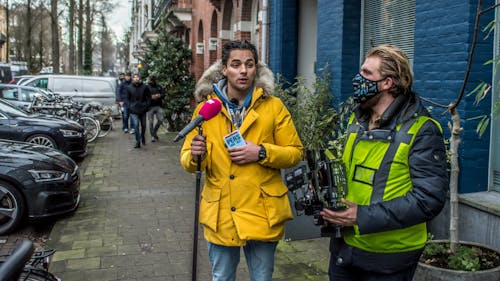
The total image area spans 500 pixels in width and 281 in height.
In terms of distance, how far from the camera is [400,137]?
2521mm

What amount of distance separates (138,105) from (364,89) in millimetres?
12044

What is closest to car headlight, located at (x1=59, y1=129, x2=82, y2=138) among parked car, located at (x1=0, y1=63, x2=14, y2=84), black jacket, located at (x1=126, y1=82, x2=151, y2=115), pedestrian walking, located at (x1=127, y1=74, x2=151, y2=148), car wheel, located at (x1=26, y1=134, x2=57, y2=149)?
car wheel, located at (x1=26, y1=134, x2=57, y2=149)

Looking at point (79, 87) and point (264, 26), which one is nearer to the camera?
point (264, 26)

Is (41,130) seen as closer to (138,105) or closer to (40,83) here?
(138,105)

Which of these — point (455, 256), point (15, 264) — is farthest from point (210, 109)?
point (455, 256)

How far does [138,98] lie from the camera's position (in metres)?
14.2

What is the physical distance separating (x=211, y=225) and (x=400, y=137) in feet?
4.05

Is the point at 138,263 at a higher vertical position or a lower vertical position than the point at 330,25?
lower

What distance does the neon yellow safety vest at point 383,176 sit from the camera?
252 centimetres

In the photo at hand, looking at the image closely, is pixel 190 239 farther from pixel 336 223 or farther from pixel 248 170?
pixel 336 223

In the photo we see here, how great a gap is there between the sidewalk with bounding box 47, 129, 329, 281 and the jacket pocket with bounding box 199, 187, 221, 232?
2.00 m

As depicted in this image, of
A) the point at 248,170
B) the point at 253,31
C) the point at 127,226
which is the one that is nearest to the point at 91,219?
the point at 127,226

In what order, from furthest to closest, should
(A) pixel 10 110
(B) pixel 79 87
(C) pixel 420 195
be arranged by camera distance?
1. (B) pixel 79 87
2. (A) pixel 10 110
3. (C) pixel 420 195

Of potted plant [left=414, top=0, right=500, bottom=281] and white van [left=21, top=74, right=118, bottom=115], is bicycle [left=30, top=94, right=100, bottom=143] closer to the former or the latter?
white van [left=21, top=74, right=118, bottom=115]
